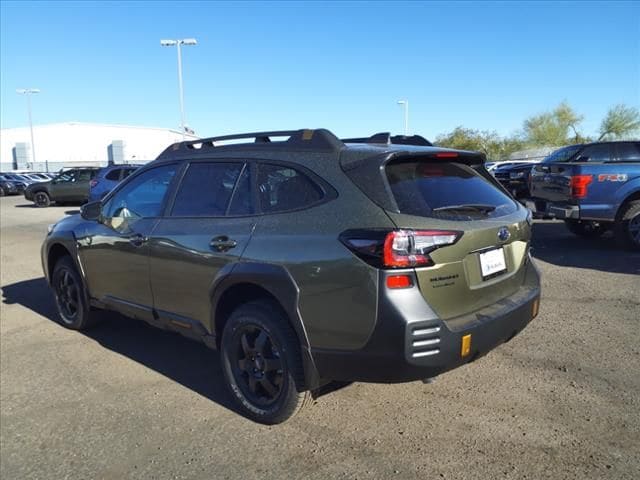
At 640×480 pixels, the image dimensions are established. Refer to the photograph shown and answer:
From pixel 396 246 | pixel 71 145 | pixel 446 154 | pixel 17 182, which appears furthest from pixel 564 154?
pixel 71 145

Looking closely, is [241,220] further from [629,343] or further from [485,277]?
[629,343]

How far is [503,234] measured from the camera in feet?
10.5

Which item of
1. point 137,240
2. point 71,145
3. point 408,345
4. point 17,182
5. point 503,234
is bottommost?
point 408,345

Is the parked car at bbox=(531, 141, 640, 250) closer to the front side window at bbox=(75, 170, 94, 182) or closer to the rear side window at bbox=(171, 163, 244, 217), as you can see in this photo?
the rear side window at bbox=(171, 163, 244, 217)

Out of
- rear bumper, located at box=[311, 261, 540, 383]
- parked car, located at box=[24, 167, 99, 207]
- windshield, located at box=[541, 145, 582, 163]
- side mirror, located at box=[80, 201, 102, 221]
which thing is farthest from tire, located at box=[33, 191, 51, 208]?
rear bumper, located at box=[311, 261, 540, 383]

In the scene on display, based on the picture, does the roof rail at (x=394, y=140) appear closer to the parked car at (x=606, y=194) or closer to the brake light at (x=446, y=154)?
the brake light at (x=446, y=154)

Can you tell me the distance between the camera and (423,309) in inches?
106

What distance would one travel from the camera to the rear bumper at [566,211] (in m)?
8.36

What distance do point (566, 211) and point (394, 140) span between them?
218 inches

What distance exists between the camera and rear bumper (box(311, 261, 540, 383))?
266cm

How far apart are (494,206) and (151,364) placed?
9.89ft

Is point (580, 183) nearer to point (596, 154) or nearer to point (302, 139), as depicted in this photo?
point (596, 154)

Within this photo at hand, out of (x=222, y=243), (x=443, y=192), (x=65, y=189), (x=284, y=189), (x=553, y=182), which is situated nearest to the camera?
(x=443, y=192)

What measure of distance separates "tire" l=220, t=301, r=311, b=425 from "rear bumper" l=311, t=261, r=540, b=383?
0.24 m
